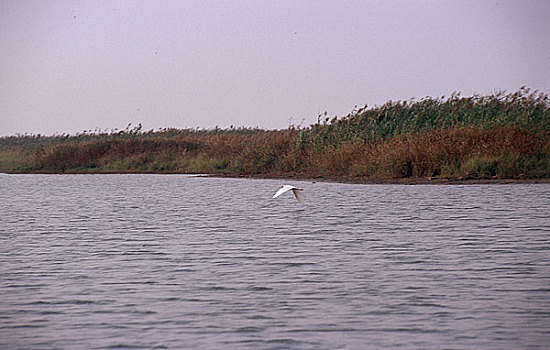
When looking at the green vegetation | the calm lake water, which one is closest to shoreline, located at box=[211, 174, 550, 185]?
the green vegetation

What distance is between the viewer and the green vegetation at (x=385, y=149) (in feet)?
78.9

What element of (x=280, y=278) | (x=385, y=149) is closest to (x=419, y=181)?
(x=385, y=149)

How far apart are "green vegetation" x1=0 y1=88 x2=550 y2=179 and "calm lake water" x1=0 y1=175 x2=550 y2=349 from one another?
7.86 m

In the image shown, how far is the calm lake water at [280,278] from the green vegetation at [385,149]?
7857mm

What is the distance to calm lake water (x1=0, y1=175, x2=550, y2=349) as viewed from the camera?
6.12 metres

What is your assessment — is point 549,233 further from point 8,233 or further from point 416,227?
point 8,233

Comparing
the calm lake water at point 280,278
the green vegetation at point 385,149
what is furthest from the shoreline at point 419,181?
the calm lake water at point 280,278

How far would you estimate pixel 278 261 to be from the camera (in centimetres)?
956

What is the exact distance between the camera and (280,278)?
27.6 feet

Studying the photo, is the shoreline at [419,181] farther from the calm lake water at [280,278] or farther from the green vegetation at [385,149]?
the calm lake water at [280,278]

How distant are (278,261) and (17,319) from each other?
3444 mm

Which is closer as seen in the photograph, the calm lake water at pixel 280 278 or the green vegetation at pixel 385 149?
the calm lake water at pixel 280 278

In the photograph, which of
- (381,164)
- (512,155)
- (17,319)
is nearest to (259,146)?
(381,164)

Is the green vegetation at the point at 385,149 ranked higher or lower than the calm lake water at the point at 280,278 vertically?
higher
